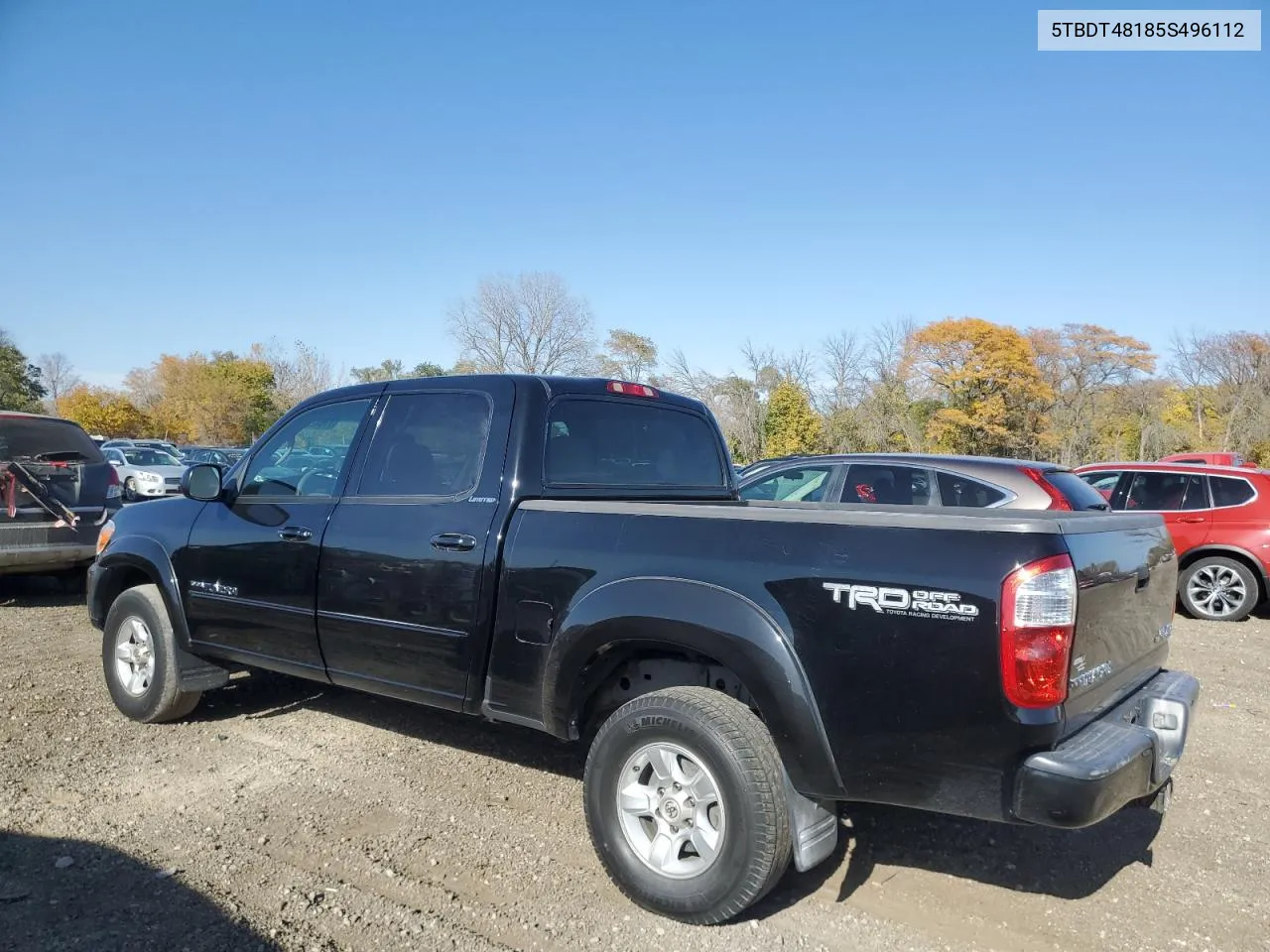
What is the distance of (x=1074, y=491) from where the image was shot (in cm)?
712

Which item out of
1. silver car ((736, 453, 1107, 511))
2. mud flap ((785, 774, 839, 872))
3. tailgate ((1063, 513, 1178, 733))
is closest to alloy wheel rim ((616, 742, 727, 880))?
mud flap ((785, 774, 839, 872))

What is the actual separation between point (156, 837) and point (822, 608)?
291 cm

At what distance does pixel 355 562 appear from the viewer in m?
3.97

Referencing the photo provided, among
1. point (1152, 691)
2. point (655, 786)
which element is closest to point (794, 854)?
point (655, 786)

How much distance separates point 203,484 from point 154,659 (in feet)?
3.61

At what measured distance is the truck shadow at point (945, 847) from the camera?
343 centimetres

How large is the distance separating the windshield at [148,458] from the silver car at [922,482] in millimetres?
19433

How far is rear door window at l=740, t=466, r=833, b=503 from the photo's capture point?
7933 mm

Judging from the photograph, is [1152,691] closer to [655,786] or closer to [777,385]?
[655,786]

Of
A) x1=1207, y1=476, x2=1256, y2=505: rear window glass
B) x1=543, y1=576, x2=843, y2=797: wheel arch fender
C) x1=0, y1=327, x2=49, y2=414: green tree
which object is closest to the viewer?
x1=543, y1=576, x2=843, y2=797: wheel arch fender

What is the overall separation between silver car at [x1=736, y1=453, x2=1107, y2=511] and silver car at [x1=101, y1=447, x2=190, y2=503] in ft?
52.3

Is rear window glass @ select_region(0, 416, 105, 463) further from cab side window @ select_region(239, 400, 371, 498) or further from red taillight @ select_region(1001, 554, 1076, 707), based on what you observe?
red taillight @ select_region(1001, 554, 1076, 707)

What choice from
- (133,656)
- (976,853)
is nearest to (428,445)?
(133,656)

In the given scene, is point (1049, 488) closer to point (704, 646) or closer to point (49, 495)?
point (704, 646)
